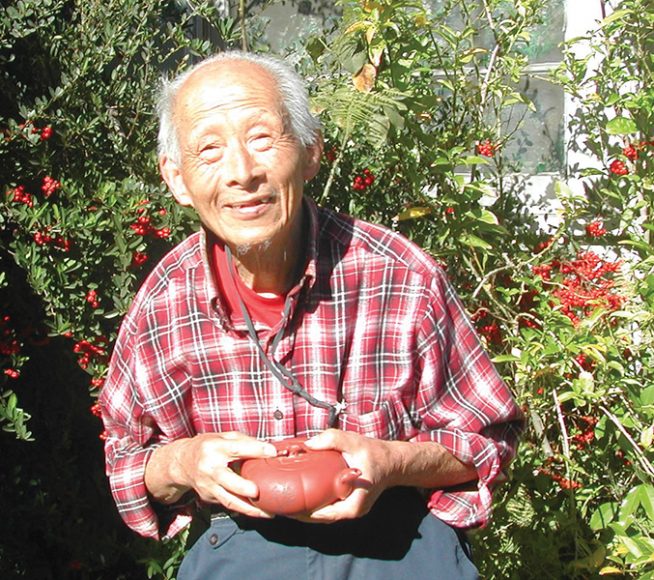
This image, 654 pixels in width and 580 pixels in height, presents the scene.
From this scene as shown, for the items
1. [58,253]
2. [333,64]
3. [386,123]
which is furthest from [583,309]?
[58,253]

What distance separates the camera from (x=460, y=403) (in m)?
2.03

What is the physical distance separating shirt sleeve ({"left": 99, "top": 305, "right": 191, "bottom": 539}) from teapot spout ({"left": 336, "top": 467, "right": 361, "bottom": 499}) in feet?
1.52

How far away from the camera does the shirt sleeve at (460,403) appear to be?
1.99m

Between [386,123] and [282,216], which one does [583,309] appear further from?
[282,216]

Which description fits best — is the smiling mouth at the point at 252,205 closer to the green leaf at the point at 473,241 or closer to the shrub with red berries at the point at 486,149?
the green leaf at the point at 473,241

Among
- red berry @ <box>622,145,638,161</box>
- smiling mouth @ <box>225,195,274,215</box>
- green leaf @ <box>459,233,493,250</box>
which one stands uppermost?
smiling mouth @ <box>225,195,274,215</box>

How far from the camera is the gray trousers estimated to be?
1980mm

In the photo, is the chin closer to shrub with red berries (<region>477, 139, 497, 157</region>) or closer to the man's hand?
the man's hand

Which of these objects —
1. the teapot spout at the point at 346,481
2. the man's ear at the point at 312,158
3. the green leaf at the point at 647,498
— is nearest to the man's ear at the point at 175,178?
the man's ear at the point at 312,158

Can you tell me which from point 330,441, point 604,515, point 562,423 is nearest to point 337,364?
point 330,441

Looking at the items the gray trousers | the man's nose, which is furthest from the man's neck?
the gray trousers

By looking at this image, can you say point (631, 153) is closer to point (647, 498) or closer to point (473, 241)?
point (473, 241)

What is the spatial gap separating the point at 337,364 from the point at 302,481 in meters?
0.30

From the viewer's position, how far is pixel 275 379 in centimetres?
199
